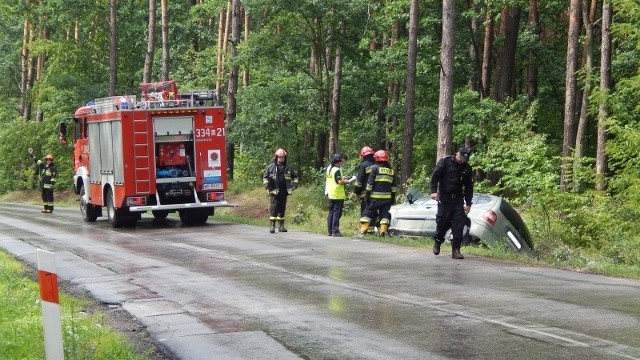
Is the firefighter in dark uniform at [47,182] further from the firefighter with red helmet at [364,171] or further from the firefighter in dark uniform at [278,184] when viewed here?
the firefighter with red helmet at [364,171]

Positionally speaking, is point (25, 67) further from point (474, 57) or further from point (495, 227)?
point (495, 227)

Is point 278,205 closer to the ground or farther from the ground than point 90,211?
farther from the ground

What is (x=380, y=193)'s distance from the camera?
63.2ft

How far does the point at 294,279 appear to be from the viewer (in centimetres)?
1278

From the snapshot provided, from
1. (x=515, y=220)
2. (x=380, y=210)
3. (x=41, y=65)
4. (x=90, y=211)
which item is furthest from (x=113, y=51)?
(x=515, y=220)

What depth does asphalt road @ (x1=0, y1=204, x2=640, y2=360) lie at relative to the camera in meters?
8.14

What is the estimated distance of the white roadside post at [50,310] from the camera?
638 cm

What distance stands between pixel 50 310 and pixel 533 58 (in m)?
34.0

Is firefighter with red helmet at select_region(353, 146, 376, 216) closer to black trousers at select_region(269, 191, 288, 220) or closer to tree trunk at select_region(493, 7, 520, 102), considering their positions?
black trousers at select_region(269, 191, 288, 220)

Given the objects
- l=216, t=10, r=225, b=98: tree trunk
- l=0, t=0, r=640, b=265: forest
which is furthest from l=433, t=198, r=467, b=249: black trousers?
l=216, t=10, r=225, b=98: tree trunk

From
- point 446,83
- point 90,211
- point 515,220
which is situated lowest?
point 90,211

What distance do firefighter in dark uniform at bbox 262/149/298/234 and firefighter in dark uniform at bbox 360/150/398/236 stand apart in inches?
89.8

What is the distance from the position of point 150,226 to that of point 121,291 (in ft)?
41.6

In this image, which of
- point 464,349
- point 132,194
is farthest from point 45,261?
point 132,194
